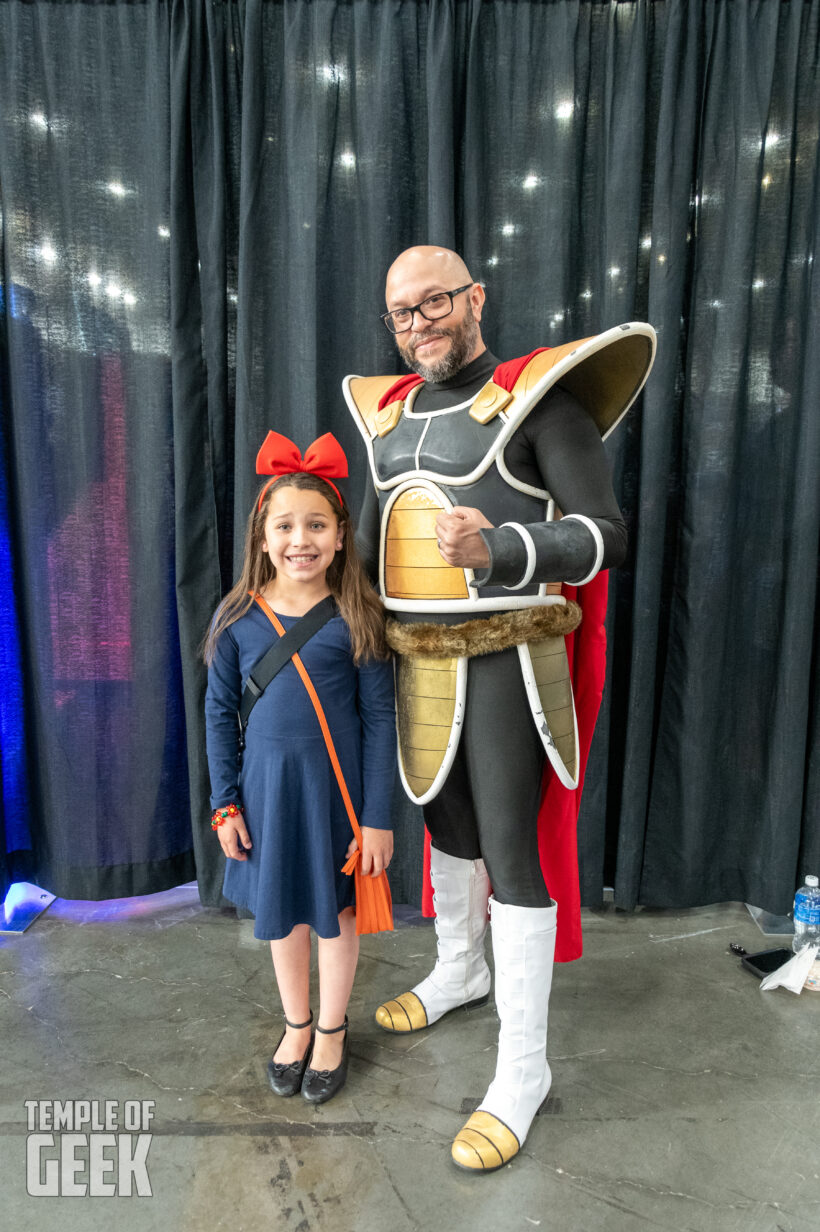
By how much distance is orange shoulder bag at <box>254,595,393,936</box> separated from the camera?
4.66 ft

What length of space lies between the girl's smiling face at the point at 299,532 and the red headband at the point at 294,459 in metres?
0.05

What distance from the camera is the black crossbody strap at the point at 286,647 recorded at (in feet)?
4.66

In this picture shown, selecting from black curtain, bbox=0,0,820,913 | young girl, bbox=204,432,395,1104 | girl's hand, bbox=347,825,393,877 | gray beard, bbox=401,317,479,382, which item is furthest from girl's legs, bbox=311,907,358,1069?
gray beard, bbox=401,317,479,382

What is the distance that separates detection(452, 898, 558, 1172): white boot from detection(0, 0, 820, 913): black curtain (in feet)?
2.62

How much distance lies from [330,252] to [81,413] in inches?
32.7

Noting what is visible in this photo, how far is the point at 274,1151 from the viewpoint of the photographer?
1.37 metres

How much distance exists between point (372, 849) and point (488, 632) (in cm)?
49

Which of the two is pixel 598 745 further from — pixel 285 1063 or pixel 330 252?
pixel 330 252

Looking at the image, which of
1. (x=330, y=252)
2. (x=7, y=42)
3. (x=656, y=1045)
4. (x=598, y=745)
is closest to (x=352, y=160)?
(x=330, y=252)

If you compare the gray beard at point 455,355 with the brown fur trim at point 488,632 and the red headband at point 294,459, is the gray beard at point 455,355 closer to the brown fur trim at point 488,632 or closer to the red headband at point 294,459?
the red headband at point 294,459

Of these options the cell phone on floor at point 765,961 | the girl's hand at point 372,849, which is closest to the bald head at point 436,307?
the girl's hand at point 372,849

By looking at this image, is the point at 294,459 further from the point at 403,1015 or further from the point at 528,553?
the point at 403,1015
